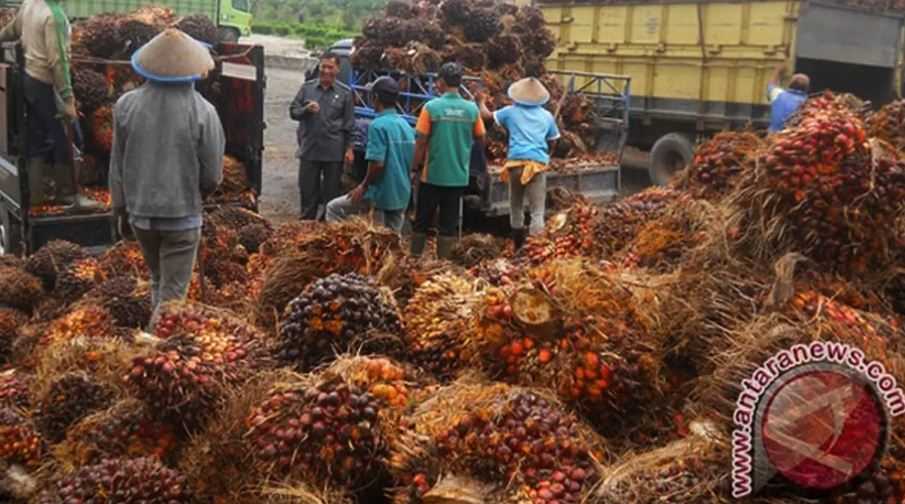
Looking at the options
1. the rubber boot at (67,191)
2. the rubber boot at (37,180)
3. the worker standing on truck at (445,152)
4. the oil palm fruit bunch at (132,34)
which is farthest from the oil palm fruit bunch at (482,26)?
the rubber boot at (37,180)

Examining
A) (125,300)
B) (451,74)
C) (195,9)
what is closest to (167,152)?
(125,300)

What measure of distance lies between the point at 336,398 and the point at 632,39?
37.6 ft

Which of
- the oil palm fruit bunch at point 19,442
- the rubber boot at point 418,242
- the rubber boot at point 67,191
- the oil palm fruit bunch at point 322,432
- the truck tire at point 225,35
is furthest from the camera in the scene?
the truck tire at point 225,35

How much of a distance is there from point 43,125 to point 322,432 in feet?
17.7

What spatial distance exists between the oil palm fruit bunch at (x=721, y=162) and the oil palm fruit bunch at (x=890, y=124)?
1.48ft

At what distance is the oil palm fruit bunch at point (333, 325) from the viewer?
3.31 metres

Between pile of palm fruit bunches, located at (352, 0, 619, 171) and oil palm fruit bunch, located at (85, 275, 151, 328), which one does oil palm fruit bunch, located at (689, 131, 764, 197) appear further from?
pile of palm fruit bunches, located at (352, 0, 619, 171)

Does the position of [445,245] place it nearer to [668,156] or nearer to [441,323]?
[441,323]

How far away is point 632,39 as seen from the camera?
13.3m

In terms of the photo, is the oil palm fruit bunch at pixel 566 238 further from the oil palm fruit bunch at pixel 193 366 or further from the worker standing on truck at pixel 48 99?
the worker standing on truck at pixel 48 99

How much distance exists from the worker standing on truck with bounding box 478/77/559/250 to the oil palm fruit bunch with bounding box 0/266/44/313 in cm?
403

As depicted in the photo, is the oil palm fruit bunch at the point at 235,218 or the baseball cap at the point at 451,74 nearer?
the oil palm fruit bunch at the point at 235,218

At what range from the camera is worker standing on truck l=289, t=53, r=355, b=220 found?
8969mm

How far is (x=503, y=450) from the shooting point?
2.46m
